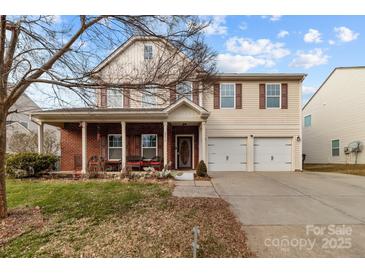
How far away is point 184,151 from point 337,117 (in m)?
13.7

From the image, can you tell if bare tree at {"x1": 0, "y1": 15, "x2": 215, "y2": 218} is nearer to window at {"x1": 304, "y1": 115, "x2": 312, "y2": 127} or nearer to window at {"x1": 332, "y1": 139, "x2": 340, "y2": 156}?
window at {"x1": 332, "y1": 139, "x2": 340, "y2": 156}

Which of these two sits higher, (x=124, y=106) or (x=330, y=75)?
(x=330, y=75)

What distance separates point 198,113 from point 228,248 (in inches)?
342

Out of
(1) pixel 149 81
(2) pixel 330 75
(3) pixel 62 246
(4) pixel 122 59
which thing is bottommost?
(3) pixel 62 246

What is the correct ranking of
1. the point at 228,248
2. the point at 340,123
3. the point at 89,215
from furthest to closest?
the point at 340,123
the point at 89,215
the point at 228,248

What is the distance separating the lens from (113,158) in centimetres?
1405

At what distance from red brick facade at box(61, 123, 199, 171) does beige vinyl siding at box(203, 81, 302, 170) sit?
189cm

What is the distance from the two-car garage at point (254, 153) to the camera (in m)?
14.0

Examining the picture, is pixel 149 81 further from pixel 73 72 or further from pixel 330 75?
pixel 330 75

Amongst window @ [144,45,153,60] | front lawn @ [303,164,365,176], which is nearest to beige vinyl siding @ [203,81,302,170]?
front lawn @ [303,164,365,176]

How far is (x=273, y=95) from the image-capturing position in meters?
14.0

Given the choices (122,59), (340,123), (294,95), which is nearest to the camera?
(122,59)

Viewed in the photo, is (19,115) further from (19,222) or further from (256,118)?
(19,222)

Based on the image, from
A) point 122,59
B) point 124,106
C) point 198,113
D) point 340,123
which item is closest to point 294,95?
point 198,113
